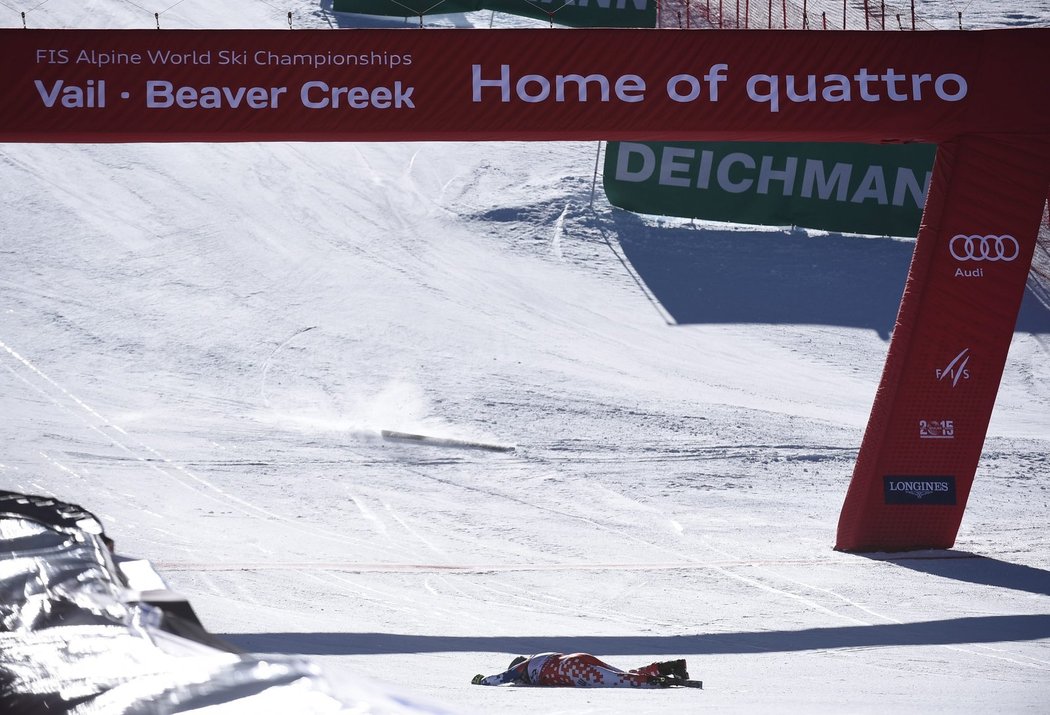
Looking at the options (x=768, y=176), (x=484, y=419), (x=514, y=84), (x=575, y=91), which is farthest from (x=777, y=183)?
(x=514, y=84)

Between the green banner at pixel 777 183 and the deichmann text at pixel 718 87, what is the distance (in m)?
7.50

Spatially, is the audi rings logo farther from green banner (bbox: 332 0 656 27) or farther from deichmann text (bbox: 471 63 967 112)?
green banner (bbox: 332 0 656 27)

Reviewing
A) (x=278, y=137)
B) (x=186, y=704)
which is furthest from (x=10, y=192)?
(x=186, y=704)

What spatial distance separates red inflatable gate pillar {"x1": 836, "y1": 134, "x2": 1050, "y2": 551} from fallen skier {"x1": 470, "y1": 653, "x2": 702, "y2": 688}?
4.01 m

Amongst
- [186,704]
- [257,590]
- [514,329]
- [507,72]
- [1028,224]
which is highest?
[507,72]

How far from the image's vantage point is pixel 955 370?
28.0 feet

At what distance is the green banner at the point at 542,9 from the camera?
17.3 metres

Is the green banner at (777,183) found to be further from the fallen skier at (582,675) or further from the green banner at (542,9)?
the fallen skier at (582,675)

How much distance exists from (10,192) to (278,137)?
8410 mm

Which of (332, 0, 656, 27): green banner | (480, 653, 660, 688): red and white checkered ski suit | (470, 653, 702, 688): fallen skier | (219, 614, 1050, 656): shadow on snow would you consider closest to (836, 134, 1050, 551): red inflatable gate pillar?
(219, 614, 1050, 656): shadow on snow

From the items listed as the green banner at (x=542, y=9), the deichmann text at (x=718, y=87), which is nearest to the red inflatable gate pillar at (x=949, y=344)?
the deichmann text at (x=718, y=87)

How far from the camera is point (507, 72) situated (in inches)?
313

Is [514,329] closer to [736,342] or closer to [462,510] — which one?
[736,342]

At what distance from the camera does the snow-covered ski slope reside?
20.6ft
